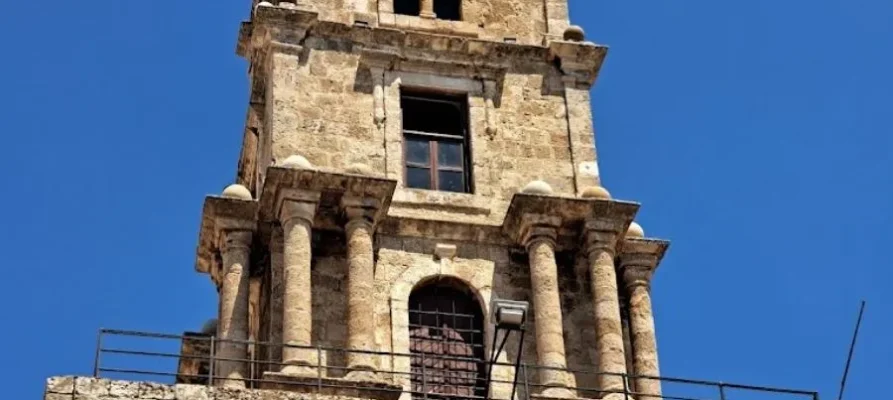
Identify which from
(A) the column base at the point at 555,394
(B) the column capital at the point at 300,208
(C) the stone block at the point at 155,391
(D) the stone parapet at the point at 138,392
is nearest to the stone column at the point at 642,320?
(A) the column base at the point at 555,394

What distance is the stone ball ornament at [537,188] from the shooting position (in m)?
34.8

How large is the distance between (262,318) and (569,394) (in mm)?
5318

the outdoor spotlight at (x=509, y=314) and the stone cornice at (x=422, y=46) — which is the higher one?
the stone cornice at (x=422, y=46)

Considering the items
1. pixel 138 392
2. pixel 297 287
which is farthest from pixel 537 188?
pixel 138 392

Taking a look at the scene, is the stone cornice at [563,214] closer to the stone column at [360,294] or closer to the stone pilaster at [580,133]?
the stone pilaster at [580,133]

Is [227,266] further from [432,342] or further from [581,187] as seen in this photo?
[581,187]

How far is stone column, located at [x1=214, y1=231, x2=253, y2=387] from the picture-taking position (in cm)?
3281

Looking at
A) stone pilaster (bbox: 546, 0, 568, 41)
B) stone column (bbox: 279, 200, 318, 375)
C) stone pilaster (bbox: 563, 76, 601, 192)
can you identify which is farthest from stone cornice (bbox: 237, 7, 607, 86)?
stone column (bbox: 279, 200, 318, 375)

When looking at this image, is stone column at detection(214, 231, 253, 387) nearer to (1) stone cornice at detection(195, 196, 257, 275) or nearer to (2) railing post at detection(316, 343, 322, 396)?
(1) stone cornice at detection(195, 196, 257, 275)

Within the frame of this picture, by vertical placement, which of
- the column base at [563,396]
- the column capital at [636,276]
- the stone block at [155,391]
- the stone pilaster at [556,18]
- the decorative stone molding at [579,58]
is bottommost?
the stone block at [155,391]

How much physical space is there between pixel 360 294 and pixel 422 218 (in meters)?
2.39

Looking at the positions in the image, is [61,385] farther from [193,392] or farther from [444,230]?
[444,230]

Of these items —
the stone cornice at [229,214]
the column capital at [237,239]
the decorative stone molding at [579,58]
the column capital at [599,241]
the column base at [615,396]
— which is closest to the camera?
the column base at [615,396]

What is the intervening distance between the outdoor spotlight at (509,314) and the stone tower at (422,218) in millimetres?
2970
